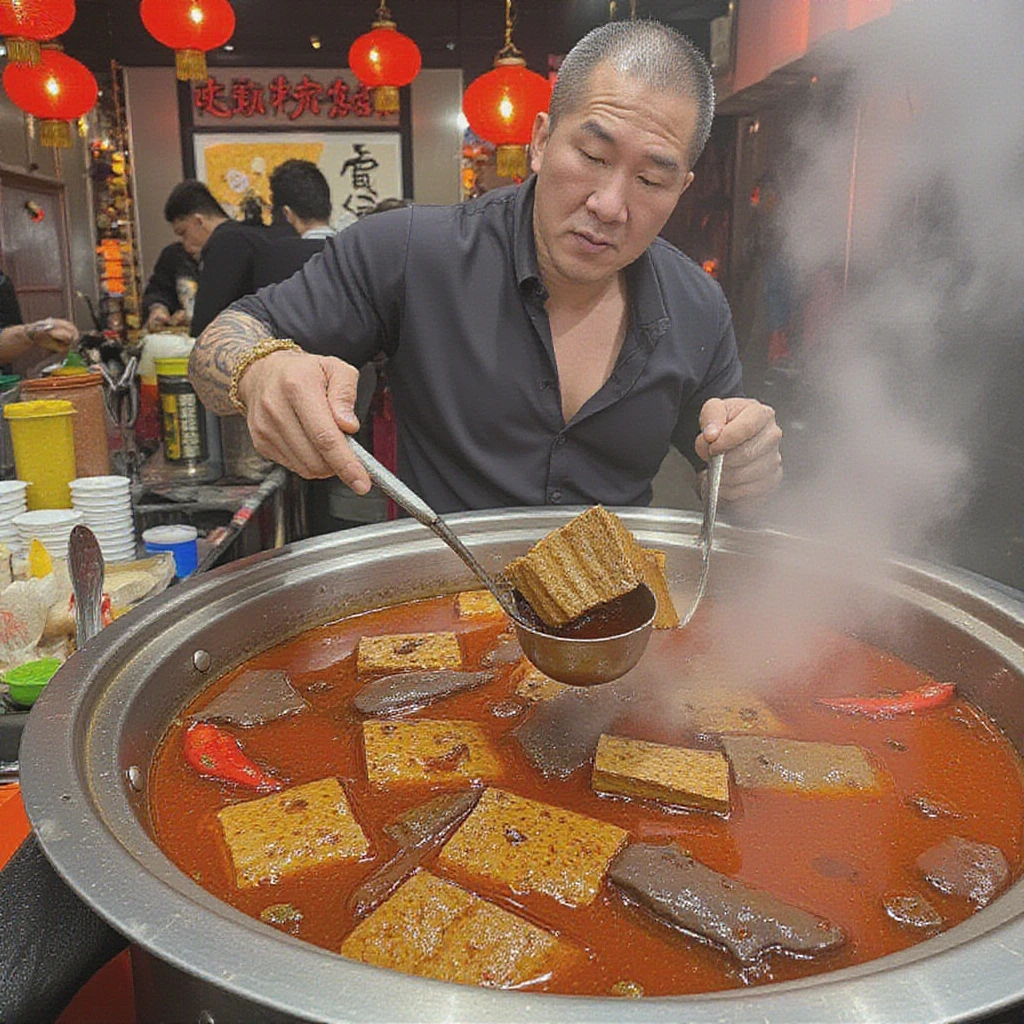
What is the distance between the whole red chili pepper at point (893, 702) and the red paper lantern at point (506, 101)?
543 cm

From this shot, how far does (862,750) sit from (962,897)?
0.33 m

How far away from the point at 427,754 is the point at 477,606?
1.96 ft

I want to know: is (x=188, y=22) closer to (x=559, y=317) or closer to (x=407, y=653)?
(x=559, y=317)

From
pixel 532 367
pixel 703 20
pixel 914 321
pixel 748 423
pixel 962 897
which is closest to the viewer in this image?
pixel 962 897

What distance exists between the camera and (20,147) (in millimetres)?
9242

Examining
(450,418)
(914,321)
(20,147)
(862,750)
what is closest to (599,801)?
(862,750)

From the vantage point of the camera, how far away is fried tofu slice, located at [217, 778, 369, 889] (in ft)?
3.76

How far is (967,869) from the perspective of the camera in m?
1.13

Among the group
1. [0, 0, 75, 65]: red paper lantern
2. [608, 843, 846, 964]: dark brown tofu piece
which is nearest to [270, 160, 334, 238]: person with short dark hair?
[0, 0, 75, 65]: red paper lantern

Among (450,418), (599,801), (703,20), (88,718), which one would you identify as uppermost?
(703,20)

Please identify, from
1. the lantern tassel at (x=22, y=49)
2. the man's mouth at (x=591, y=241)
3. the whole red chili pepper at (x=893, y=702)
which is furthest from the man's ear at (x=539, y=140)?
the lantern tassel at (x=22, y=49)

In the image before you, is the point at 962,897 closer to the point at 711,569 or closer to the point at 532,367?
the point at 711,569

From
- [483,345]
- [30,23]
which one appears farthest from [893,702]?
[30,23]

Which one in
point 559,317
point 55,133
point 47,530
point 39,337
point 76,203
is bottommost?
point 47,530
